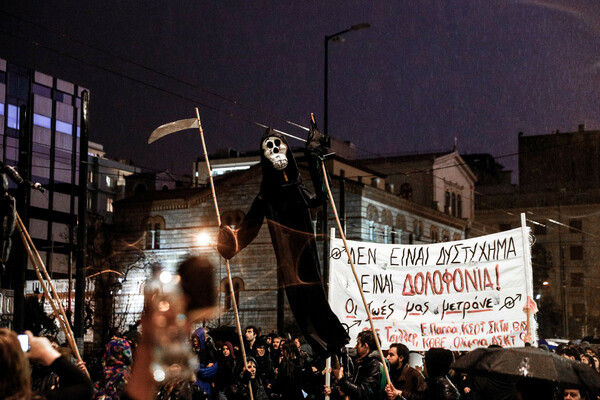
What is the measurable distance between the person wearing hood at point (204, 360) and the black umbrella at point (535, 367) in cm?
611

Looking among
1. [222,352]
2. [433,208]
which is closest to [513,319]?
[222,352]

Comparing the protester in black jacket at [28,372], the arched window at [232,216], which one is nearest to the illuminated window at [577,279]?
the arched window at [232,216]

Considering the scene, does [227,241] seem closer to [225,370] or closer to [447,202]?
[225,370]

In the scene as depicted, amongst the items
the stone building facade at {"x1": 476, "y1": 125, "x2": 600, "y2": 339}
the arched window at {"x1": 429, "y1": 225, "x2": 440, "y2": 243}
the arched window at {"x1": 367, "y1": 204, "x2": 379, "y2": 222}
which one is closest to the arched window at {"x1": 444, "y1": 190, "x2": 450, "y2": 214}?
the arched window at {"x1": 429, "y1": 225, "x2": 440, "y2": 243}

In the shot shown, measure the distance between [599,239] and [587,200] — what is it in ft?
11.8

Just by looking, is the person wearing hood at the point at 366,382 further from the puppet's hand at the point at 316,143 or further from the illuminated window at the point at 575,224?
the illuminated window at the point at 575,224

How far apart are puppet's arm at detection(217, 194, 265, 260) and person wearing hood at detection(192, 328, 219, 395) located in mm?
2647

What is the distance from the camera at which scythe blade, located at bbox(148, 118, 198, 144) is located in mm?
10430

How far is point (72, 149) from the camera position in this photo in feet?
257

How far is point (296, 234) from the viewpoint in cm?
901

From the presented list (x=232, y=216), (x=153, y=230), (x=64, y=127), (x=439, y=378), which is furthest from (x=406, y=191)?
(x=439, y=378)

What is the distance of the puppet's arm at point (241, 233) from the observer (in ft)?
29.9

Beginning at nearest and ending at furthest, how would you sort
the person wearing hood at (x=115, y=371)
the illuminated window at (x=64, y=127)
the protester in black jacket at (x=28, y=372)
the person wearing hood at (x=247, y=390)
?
the protester in black jacket at (x=28, y=372) → the person wearing hood at (x=115, y=371) → the person wearing hood at (x=247, y=390) → the illuminated window at (x=64, y=127)

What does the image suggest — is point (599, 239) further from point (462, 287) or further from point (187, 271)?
point (462, 287)
